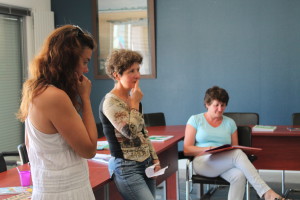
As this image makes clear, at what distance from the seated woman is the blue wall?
1903 mm

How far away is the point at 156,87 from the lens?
6137 millimetres

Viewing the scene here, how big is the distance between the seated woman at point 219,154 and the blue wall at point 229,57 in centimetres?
190

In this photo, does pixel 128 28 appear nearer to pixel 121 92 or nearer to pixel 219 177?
pixel 219 177

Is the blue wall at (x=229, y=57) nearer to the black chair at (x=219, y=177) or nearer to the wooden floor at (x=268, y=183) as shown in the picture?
the wooden floor at (x=268, y=183)

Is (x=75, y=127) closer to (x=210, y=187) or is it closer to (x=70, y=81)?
(x=70, y=81)

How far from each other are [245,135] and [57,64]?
2.70 meters

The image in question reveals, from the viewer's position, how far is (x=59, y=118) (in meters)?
1.56

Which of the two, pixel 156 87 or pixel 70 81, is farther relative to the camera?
pixel 156 87

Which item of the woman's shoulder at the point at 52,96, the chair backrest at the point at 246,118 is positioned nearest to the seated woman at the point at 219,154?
the chair backrest at the point at 246,118

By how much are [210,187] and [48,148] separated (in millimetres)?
3807

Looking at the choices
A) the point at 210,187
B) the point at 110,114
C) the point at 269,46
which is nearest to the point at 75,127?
the point at 110,114

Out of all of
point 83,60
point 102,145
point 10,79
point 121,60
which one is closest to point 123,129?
point 121,60

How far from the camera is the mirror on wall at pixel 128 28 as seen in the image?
6066 millimetres

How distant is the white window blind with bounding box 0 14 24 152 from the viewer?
5.75 metres
